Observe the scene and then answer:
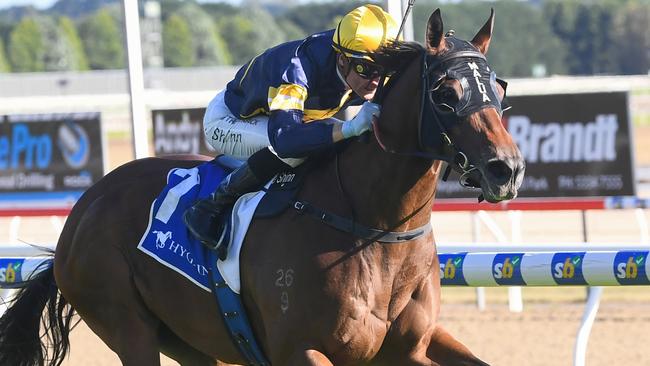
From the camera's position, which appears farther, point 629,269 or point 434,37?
point 629,269

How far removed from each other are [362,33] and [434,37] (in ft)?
1.11

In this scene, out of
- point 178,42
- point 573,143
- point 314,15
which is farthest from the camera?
point 178,42

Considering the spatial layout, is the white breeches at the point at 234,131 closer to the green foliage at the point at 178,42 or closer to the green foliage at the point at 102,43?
the green foliage at the point at 178,42

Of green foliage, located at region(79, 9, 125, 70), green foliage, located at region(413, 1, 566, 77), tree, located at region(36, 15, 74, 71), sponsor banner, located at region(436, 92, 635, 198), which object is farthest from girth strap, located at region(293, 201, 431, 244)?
green foliage, located at region(79, 9, 125, 70)

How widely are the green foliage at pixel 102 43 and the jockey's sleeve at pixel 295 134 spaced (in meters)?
56.9

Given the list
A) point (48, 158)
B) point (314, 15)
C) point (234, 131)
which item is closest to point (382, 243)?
point (234, 131)

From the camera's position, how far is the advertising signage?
1034 cm

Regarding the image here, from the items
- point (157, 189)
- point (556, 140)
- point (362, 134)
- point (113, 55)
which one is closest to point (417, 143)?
point (362, 134)

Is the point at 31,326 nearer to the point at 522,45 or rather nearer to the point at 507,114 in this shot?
the point at 507,114

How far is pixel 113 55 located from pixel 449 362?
59152 mm

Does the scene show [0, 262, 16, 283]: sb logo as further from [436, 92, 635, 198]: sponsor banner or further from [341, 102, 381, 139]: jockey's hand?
[436, 92, 635, 198]: sponsor banner

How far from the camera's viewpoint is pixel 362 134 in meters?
3.69

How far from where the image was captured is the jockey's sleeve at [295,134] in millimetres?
3631

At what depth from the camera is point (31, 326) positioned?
192 inches
